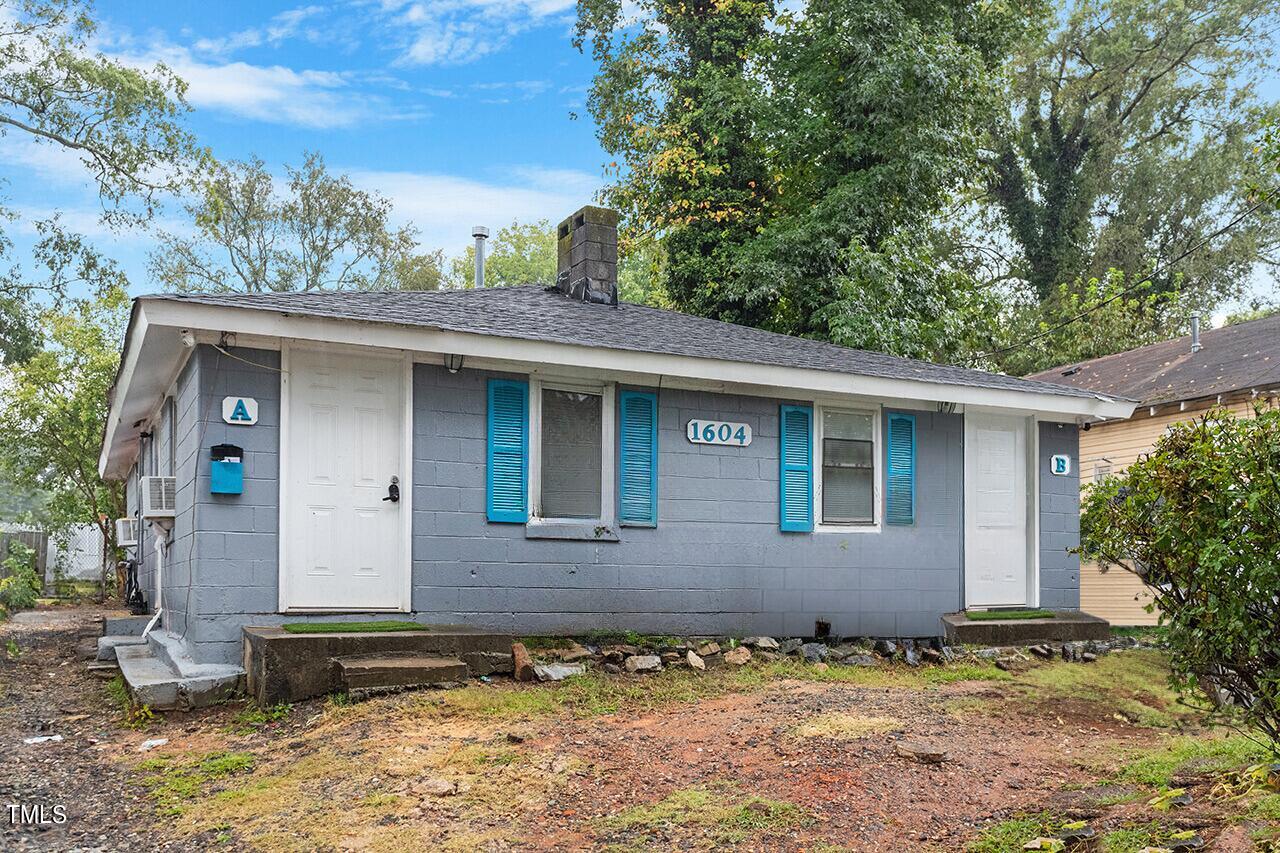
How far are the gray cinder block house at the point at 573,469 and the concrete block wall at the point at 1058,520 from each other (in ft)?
0.10

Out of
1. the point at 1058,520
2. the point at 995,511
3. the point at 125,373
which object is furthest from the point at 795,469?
the point at 125,373

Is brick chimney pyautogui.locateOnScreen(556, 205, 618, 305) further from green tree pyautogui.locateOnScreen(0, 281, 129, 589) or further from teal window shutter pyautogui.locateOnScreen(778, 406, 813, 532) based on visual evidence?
green tree pyautogui.locateOnScreen(0, 281, 129, 589)

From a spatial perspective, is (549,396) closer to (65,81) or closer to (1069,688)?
(1069,688)

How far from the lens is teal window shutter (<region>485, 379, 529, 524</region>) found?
8492 millimetres

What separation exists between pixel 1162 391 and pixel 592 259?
908 centimetres

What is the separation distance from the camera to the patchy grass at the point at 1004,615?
35.6 ft

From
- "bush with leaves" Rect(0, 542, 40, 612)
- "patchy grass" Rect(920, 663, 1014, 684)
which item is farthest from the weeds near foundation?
"bush with leaves" Rect(0, 542, 40, 612)

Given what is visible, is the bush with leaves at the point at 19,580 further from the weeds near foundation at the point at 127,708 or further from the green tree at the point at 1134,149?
the green tree at the point at 1134,149

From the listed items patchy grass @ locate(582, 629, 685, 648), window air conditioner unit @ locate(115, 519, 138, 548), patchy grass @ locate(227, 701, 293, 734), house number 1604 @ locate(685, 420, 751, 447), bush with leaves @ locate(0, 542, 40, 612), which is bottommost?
bush with leaves @ locate(0, 542, 40, 612)

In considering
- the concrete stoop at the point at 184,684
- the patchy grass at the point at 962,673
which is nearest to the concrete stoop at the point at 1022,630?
the patchy grass at the point at 962,673

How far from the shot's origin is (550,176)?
138 ft

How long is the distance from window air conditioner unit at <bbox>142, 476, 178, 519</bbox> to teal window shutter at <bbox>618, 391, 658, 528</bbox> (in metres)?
3.98

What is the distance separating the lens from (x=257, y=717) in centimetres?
687

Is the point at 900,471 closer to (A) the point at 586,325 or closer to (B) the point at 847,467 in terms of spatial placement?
(B) the point at 847,467
